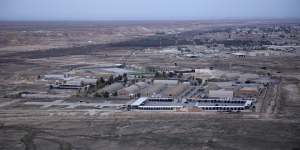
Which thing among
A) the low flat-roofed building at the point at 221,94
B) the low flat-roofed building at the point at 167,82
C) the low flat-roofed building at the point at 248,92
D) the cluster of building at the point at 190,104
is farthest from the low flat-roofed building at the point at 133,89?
the low flat-roofed building at the point at 248,92

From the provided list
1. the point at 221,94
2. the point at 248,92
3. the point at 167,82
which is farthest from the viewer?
the point at 167,82

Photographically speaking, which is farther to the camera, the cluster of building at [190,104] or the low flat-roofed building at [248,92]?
the low flat-roofed building at [248,92]

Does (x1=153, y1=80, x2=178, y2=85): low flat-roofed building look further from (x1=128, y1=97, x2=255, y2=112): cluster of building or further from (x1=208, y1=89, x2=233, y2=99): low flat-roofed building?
(x1=128, y1=97, x2=255, y2=112): cluster of building

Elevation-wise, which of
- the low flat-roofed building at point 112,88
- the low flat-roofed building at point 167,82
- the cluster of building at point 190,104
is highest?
the cluster of building at point 190,104

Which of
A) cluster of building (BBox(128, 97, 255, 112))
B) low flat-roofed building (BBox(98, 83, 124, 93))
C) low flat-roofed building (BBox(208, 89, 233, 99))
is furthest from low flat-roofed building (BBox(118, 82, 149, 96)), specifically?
low flat-roofed building (BBox(208, 89, 233, 99))

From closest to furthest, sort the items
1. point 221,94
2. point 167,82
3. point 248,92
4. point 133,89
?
point 221,94, point 248,92, point 133,89, point 167,82

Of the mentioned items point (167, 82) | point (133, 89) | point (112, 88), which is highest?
point (133, 89)

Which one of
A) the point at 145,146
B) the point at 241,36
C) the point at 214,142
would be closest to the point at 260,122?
the point at 214,142

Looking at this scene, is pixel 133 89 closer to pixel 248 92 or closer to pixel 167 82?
pixel 167 82

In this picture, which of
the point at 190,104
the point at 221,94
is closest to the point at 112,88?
the point at 190,104

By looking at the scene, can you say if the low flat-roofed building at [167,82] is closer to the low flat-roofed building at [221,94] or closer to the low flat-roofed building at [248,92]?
the low flat-roofed building at [221,94]

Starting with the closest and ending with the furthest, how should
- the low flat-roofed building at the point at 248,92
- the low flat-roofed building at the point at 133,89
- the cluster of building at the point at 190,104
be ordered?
the cluster of building at the point at 190,104 < the low flat-roofed building at the point at 248,92 < the low flat-roofed building at the point at 133,89

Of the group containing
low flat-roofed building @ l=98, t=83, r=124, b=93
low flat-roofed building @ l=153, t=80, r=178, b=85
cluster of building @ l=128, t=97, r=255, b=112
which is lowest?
low flat-roofed building @ l=153, t=80, r=178, b=85

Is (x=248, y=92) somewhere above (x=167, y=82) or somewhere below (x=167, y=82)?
above
